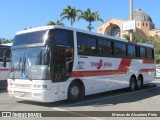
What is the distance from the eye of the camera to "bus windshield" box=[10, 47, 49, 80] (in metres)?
12.1

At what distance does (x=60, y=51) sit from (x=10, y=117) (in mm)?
3673

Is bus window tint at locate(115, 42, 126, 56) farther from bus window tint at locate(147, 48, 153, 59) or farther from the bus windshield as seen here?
the bus windshield

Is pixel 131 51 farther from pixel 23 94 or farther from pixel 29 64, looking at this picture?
pixel 23 94

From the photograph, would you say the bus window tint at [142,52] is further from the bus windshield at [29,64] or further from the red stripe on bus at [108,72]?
the bus windshield at [29,64]

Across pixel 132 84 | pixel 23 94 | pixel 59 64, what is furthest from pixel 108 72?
pixel 23 94

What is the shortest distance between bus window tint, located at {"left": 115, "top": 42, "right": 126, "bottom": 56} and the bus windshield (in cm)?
611

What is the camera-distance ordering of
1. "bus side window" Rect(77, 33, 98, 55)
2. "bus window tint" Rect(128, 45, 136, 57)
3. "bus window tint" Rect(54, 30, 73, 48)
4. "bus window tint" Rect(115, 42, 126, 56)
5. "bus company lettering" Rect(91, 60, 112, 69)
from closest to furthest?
"bus window tint" Rect(54, 30, 73, 48)
"bus side window" Rect(77, 33, 98, 55)
"bus company lettering" Rect(91, 60, 112, 69)
"bus window tint" Rect(115, 42, 126, 56)
"bus window tint" Rect(128, 45, 136, 57)

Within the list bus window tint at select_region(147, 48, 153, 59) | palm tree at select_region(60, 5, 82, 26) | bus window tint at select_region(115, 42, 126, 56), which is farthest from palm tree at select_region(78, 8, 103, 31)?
bus window tint at select_region(115, 42, 126, 56)

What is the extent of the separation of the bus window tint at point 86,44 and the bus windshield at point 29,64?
229 cm

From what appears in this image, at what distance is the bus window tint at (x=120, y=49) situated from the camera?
17484 mm

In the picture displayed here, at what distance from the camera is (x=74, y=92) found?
44.8 ft

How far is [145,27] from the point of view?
465 feet

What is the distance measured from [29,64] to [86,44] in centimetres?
330

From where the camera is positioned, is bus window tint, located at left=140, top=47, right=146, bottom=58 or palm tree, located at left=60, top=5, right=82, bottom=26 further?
palm tree, located at left=60, top=5, right=82, bottom=26
